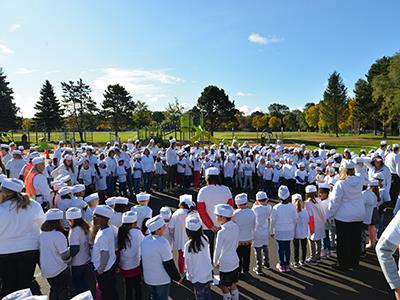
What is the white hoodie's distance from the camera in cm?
595

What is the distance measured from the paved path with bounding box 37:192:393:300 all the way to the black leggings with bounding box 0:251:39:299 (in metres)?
1.75

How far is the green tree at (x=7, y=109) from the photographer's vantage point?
4388cm

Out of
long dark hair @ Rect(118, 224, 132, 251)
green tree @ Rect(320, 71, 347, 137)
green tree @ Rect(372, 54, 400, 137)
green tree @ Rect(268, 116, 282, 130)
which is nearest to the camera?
long dark hair @ Rect(118, 224, 132, 251)

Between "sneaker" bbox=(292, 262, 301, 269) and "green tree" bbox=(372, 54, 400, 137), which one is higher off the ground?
"green tree" bbox=(372, 54, 400, 137)

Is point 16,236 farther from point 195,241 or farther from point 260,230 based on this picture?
point 260,230

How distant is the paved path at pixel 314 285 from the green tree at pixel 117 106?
5047 centimetres

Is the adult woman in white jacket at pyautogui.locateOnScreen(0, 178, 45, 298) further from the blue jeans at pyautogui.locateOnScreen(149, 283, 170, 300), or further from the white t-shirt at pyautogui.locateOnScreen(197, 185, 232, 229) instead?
the white t-shirt at pyautogui.locateOnScreen(197, 185, 232, 229)

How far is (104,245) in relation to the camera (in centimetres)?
418

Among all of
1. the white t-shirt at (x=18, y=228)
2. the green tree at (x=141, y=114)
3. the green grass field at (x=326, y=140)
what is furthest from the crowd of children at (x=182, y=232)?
the green tree at (x=141, y=114)

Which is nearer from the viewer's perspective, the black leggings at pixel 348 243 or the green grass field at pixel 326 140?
the black leggings at pixel 348 243

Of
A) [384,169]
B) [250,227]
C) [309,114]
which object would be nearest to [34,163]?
[250,227]

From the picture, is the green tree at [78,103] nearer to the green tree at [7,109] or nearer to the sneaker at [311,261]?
the green tree at [7,109]

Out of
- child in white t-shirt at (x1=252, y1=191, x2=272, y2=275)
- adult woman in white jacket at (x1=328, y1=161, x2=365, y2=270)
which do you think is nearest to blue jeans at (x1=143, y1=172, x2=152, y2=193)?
child in white t-shirt at (x1=252, y1=191, x2=272, y2=275)

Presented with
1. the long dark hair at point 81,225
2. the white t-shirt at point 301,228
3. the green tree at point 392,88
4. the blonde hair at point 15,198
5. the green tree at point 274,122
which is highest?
the green tree at point 392,88
